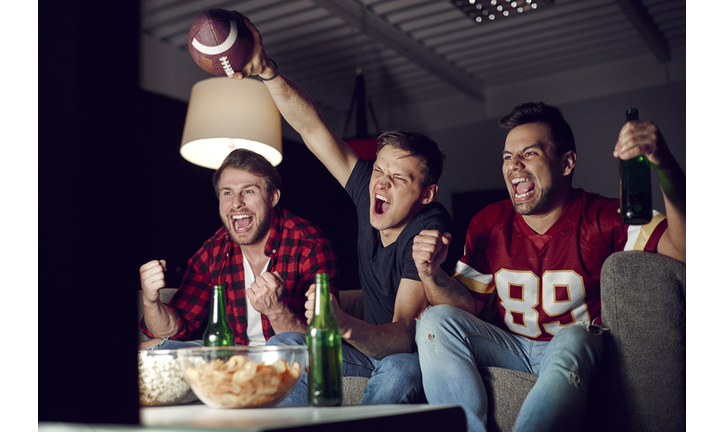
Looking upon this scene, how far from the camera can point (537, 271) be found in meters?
1.93

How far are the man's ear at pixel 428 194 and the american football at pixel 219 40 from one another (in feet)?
2.88

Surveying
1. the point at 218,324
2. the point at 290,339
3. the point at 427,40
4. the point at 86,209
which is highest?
the point at 427,40

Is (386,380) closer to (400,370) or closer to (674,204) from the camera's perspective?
(400,370)

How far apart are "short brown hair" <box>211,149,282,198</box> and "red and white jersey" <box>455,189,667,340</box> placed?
968 millimetres

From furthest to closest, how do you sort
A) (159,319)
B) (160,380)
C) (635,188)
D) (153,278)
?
(159,319), (153,278), (635,188), (160,380)

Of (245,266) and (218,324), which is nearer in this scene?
(218,324)

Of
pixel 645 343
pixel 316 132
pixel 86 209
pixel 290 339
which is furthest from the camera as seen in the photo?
pixel 316 132

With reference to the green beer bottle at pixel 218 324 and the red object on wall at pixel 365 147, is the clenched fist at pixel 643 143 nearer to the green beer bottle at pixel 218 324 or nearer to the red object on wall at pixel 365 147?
the red object on wall at pixel 365 147

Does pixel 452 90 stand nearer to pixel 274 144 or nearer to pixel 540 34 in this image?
pixel 540 34

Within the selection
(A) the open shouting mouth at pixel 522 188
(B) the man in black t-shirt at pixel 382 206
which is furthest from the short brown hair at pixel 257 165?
(A) the open shouting mouth at pixel 522 188

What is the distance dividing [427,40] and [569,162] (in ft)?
4.11

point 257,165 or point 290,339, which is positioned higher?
point 257,165

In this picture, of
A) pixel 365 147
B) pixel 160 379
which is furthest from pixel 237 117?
pixel 160 379
